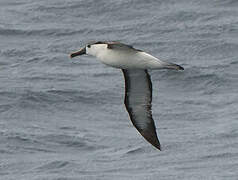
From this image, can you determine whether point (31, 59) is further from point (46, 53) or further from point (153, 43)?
point (153, 43)

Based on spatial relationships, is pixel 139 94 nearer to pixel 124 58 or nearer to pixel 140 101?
pixel 140 101

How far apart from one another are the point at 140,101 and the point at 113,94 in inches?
383

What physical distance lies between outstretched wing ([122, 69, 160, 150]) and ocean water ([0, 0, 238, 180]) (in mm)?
5080

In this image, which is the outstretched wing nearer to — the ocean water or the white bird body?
the white bird body

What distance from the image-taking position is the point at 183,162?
2320cm

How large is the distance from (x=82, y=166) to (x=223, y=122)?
12.8 feet

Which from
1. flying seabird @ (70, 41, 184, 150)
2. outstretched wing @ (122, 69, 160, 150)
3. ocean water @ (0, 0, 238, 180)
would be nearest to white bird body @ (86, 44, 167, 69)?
flying seabird @ (70, 41, 184, 150)

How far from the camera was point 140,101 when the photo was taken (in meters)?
17.0

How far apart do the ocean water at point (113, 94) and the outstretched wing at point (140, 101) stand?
5.08m

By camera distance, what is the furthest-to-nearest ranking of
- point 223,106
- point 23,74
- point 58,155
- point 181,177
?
point 23,74, point 223,106, point 58,155, point 181,177

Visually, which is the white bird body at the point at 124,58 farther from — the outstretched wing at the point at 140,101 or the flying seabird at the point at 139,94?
the outstretched wing at the point at 140,101

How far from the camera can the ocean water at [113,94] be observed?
76.6 feet

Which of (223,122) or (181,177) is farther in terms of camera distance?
(223,122)

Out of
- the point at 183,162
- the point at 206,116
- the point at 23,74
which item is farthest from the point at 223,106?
the point at 23,74
